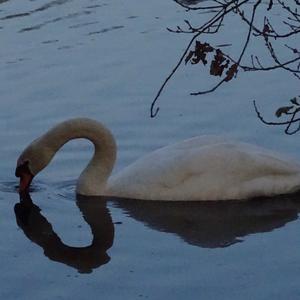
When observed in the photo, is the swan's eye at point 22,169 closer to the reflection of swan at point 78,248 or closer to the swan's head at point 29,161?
the swan's head at point 29,161

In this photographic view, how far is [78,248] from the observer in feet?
26.0

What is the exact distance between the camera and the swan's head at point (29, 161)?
924cm

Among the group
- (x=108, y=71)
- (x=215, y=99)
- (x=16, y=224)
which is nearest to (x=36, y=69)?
(x=108, y=71)

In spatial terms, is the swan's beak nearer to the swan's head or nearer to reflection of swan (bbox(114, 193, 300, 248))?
the swan's head

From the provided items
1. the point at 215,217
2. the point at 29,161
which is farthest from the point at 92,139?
the point at 215,217

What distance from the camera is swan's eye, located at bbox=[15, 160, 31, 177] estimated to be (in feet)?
30.3

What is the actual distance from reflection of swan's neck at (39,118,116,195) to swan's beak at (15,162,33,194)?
244mm

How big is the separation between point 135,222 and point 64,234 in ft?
1.70

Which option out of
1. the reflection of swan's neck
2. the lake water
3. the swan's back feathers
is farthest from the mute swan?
the reflection of swan's neck

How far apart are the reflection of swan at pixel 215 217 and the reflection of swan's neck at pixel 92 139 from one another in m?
0.42

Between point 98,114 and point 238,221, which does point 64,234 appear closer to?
point 238,221

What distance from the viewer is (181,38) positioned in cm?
1448

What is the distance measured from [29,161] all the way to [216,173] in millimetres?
1494

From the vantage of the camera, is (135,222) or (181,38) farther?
(181,38)
